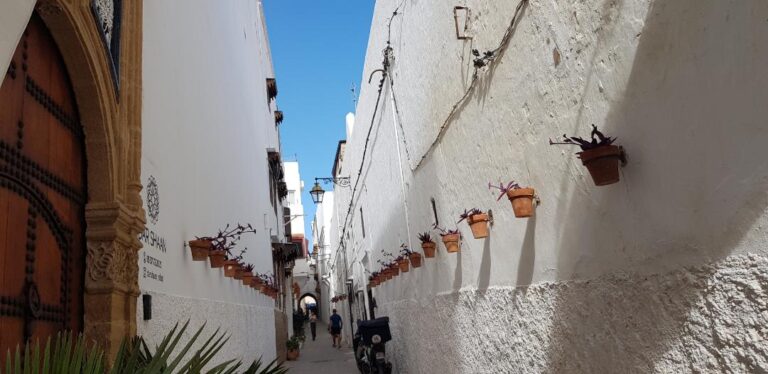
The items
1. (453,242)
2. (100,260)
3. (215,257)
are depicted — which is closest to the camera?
(100,260)

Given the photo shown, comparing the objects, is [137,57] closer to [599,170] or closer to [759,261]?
[599,170]

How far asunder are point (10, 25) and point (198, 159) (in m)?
3.61

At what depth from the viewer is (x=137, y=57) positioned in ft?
11.2

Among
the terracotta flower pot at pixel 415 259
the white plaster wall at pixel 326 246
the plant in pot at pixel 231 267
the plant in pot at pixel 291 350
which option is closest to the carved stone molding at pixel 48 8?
the plant in pot at pixel 231 267

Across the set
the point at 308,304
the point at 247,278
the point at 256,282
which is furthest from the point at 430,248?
the point at 308,304

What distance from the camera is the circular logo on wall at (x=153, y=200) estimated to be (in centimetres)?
357

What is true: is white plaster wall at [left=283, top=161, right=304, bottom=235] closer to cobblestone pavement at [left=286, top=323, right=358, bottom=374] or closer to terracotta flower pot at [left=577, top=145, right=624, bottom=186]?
cobblestone pavement at [left=286, top=323, right=358, bottom=374]

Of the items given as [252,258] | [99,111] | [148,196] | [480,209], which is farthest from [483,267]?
[252,258]

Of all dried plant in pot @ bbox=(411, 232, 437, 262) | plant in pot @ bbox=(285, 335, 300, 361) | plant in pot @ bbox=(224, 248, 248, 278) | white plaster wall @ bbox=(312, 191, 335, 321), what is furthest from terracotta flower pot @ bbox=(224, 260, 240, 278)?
white plaster wall @ bbox=(312, 191, 335, 321)

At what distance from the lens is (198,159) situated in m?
5.34

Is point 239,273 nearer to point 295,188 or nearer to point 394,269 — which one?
point 394,269

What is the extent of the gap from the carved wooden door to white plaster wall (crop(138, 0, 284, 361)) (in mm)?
561

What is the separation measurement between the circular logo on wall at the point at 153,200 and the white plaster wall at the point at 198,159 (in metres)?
0.06

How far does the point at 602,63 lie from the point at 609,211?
0.61 m
